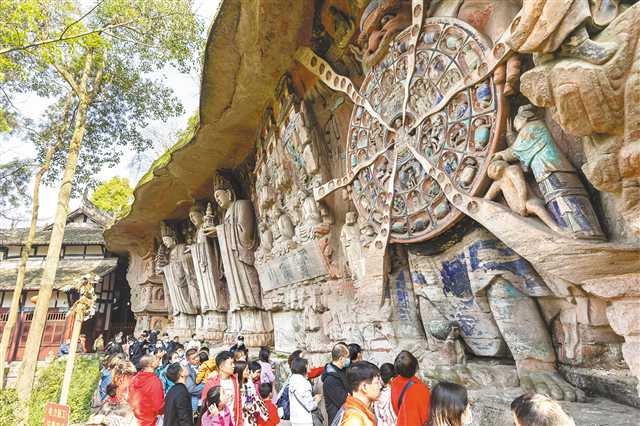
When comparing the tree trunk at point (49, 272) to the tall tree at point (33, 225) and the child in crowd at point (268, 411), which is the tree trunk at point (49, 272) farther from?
the child in crowd at point (268, 411)

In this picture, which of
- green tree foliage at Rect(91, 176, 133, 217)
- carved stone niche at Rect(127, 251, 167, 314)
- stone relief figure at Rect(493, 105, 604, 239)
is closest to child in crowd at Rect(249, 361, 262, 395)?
stone relief figure at Rect(493, 105, 604, 239)

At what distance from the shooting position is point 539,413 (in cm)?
131

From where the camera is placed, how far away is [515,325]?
10.0 feet

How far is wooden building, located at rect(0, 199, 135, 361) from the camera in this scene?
15883 mm

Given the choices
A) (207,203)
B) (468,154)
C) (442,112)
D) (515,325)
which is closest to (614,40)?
(468,154)

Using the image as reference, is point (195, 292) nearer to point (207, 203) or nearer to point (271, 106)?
point (207, 203)

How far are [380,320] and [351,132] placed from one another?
229 centimetres

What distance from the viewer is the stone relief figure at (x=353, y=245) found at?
4.71 metres

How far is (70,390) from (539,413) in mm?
8648

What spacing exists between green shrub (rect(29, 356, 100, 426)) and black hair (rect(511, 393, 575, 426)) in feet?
26.4

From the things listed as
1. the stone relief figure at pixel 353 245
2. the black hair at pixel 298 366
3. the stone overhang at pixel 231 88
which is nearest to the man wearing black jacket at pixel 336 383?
the black hair at pixel 298 366

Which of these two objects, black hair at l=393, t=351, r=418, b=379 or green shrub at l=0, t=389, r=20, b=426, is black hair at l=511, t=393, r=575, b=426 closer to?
black hair at l=393, t=351, r=418, b=379

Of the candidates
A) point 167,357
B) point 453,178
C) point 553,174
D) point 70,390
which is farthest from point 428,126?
point 70,390

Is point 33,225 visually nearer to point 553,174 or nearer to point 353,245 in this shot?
point 353,245
